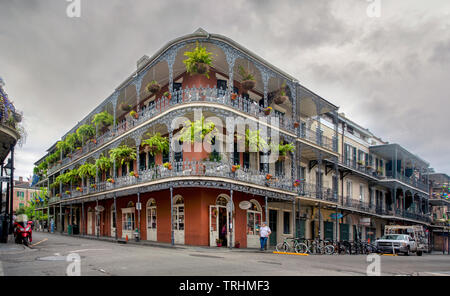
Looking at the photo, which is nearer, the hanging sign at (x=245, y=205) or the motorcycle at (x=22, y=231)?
the motorcycle at (x=22, y=231)

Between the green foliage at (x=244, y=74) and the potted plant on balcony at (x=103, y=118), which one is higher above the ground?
the green foliage at (x=244, y=74)

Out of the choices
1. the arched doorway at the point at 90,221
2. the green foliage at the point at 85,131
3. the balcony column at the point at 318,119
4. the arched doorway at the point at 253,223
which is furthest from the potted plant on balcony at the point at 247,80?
the arched doorway at the point at 90,221

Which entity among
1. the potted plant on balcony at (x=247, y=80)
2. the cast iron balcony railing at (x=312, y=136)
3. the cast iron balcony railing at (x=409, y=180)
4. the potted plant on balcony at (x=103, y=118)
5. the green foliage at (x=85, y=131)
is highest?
the potted plant on balcony at (x=247, y=80)

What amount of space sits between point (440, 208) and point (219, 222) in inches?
1688

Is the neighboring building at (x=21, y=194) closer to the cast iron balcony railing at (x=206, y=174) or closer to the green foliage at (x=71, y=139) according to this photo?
the green foliage at (x=71, y=139)

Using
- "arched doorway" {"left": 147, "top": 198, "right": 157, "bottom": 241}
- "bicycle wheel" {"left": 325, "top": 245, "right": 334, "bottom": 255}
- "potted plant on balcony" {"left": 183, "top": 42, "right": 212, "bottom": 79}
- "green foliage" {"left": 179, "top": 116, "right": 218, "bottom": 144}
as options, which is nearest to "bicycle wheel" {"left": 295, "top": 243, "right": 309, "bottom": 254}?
"bicycle wheel" {"left": 325, "top": 245, "right": 334, "bottom": 255}

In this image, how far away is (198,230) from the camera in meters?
18.4

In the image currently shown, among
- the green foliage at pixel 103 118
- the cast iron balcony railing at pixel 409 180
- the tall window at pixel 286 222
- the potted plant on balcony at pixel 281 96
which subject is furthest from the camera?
the cast iron balcony railing at pixel 409 180

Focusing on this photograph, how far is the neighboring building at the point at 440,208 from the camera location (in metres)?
43.2

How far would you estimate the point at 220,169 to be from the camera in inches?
699

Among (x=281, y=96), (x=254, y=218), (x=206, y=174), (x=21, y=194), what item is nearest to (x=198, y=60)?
(x=206, y=174)

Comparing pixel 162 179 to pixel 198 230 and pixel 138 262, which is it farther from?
pixel 138 262

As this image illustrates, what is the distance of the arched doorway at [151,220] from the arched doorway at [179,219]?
94.3 inches

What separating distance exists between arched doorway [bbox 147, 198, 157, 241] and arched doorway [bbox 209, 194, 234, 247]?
4516 mm
